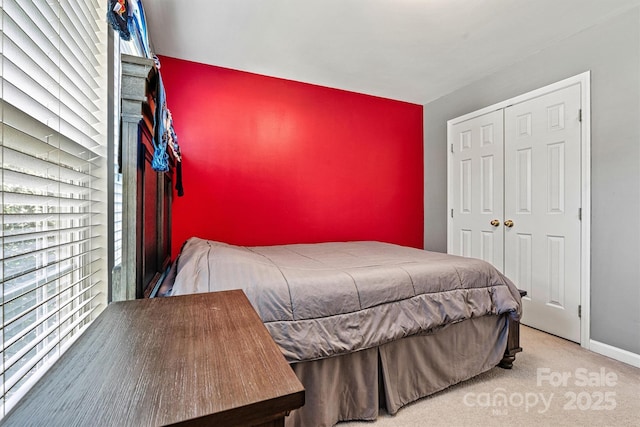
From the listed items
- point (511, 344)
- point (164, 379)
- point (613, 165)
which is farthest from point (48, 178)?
point (613, 165)

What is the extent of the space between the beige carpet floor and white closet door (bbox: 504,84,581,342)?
530 mm

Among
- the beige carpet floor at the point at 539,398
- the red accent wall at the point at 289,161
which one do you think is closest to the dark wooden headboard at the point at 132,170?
the beige carpet floor at the point at 539,398

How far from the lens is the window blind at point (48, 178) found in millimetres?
608

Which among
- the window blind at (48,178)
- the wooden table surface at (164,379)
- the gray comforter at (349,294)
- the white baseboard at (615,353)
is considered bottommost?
the white baseboard at (615,353)

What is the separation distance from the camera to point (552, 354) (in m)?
2.20

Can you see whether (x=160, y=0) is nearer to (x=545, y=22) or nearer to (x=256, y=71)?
(x=256, y=71)

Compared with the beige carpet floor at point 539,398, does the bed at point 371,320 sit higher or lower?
higher

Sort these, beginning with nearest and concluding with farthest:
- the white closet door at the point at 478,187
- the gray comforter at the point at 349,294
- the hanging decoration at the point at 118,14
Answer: the hanging decoration at the point at 118,14 → the gray comforter at the point at 349,294 → the white closet door at the point at 478,187

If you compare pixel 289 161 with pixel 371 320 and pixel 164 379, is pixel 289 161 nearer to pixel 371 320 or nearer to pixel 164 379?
pixel 371 320

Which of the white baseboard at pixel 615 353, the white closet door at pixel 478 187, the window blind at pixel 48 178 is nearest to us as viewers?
the window blind at pixel 48 178

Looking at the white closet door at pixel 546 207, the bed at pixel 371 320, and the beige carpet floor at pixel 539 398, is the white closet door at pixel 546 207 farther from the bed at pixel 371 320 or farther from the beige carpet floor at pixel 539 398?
the bed at pixel 371 320

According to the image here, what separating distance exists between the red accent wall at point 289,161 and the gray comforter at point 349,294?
1.24m

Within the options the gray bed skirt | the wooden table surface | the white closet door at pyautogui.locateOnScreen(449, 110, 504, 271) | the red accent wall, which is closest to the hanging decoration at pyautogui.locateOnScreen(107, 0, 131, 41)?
the wooden table surface

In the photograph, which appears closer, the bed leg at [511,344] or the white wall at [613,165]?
the bed leg at [511,344]
